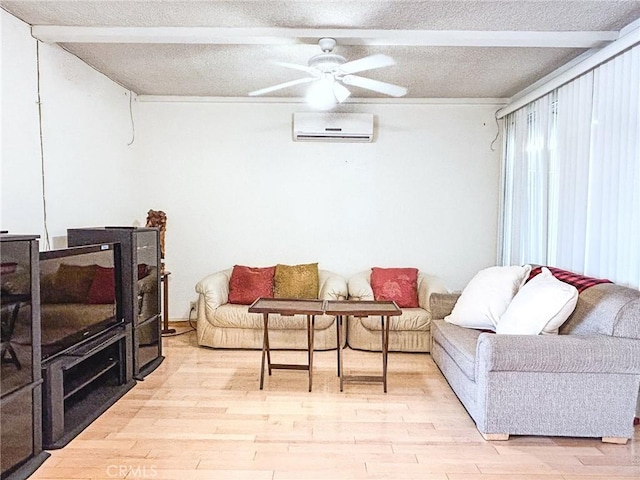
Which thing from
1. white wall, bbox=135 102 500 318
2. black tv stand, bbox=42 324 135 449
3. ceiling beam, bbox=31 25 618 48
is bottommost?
black tv stand, bbox=42 324 135 449

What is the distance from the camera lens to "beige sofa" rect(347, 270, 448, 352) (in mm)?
4484

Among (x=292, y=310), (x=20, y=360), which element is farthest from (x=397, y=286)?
(x=20, y=360)

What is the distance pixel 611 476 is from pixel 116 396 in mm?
2954

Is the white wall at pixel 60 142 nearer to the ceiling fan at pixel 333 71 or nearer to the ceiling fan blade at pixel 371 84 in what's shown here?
the ceiling fan at pixel 333 71

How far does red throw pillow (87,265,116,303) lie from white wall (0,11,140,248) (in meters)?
0.55

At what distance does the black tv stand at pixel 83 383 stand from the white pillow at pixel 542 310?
261 centimetres

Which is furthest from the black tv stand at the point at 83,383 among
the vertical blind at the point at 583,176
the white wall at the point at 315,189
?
the vertical blind at the point at 583,176

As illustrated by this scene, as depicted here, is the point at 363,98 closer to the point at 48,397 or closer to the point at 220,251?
the point at 220,251

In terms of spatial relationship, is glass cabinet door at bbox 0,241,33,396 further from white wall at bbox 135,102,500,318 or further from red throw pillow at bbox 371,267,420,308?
Result: red throw pillow at bbox 371,267,420,308

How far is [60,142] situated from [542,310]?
3.63 m

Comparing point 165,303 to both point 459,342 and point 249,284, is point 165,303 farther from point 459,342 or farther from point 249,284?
point 459,342

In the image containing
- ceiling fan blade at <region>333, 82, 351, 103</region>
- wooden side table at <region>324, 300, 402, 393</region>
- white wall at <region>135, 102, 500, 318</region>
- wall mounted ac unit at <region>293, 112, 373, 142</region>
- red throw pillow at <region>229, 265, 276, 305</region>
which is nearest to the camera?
wooden side table at <region>324, 300, 402, 393</region>

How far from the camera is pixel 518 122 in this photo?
4.84m

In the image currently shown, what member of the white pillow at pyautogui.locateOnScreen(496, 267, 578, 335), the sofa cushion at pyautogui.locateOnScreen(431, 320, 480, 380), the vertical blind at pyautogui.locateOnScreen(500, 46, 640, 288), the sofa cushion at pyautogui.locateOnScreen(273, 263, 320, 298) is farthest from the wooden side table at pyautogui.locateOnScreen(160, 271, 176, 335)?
the vertical blind at pyautogui.locateOnScreen(500, 46, 640, 288)
